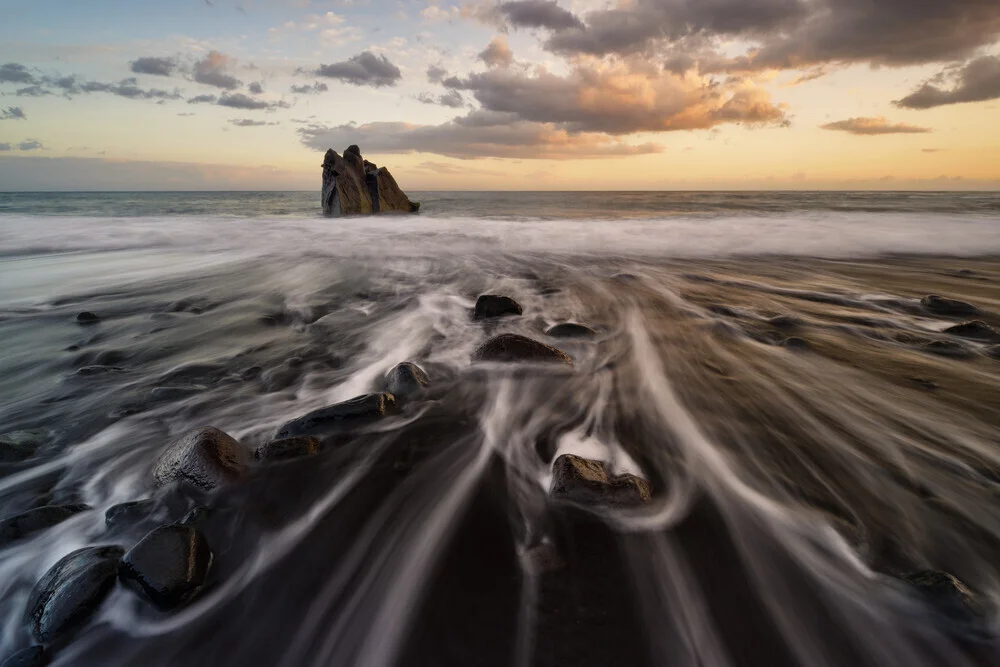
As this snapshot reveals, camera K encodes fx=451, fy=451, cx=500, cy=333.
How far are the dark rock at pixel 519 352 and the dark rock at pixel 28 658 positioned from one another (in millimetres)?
3304

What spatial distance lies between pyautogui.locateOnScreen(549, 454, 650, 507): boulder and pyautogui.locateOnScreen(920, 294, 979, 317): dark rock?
242 inches

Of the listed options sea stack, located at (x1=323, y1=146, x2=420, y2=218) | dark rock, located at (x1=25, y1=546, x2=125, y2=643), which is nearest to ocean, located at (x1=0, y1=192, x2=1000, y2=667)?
dark rock, located at (x1=25, y1=546, x2=125, y2=643)

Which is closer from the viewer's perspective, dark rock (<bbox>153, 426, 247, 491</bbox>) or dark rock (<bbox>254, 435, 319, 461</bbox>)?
dark rock (<bbox>153, 426, 247, 491</bbox>)

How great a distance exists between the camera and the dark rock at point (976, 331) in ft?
15.4

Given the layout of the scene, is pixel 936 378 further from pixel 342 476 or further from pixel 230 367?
pixel 230 367

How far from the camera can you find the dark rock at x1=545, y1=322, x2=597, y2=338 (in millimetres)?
5261

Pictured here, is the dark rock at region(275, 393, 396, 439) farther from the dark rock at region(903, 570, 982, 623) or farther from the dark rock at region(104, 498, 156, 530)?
the dark rock at region(903, 570, 982, 623)

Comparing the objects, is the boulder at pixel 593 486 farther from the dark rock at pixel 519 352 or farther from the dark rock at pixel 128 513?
the dark rock at pixel 128 513

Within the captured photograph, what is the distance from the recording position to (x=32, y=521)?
7.36 feet

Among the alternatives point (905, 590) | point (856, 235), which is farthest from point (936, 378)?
point (856, 235)

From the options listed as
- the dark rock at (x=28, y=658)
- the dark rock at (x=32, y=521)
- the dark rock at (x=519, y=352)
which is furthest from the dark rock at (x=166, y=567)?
the dark rock at (x=519, y=352)

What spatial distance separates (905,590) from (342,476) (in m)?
2.73

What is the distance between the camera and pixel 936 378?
12.7 ft

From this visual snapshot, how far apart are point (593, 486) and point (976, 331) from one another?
5.23m
